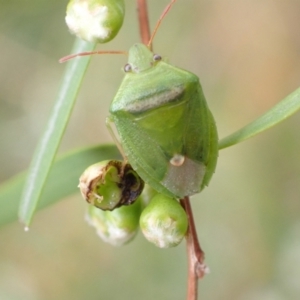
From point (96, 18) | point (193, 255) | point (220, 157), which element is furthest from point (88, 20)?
point (220, 157)

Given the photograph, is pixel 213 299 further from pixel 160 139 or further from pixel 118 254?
pixel 160 139

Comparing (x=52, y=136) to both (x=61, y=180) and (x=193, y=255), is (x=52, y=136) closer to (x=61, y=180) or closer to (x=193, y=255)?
(x=61, y=180)

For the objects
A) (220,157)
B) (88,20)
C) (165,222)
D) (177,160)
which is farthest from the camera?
(220,157)

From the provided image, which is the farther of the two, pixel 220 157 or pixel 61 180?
pixel 220 157

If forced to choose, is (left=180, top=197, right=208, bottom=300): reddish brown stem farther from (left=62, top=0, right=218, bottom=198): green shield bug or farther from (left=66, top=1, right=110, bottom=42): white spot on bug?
(left=66, top=1, right=110, bottom=42): white spot on bug

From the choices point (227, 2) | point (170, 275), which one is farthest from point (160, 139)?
point (227, 2)

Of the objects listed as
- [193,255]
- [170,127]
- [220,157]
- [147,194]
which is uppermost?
[170,127]

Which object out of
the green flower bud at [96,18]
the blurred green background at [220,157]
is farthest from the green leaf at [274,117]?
the blurred green background at [220,157]

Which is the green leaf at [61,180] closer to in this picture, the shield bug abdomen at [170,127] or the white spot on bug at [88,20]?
the shield bug abdomen at [170,127]
